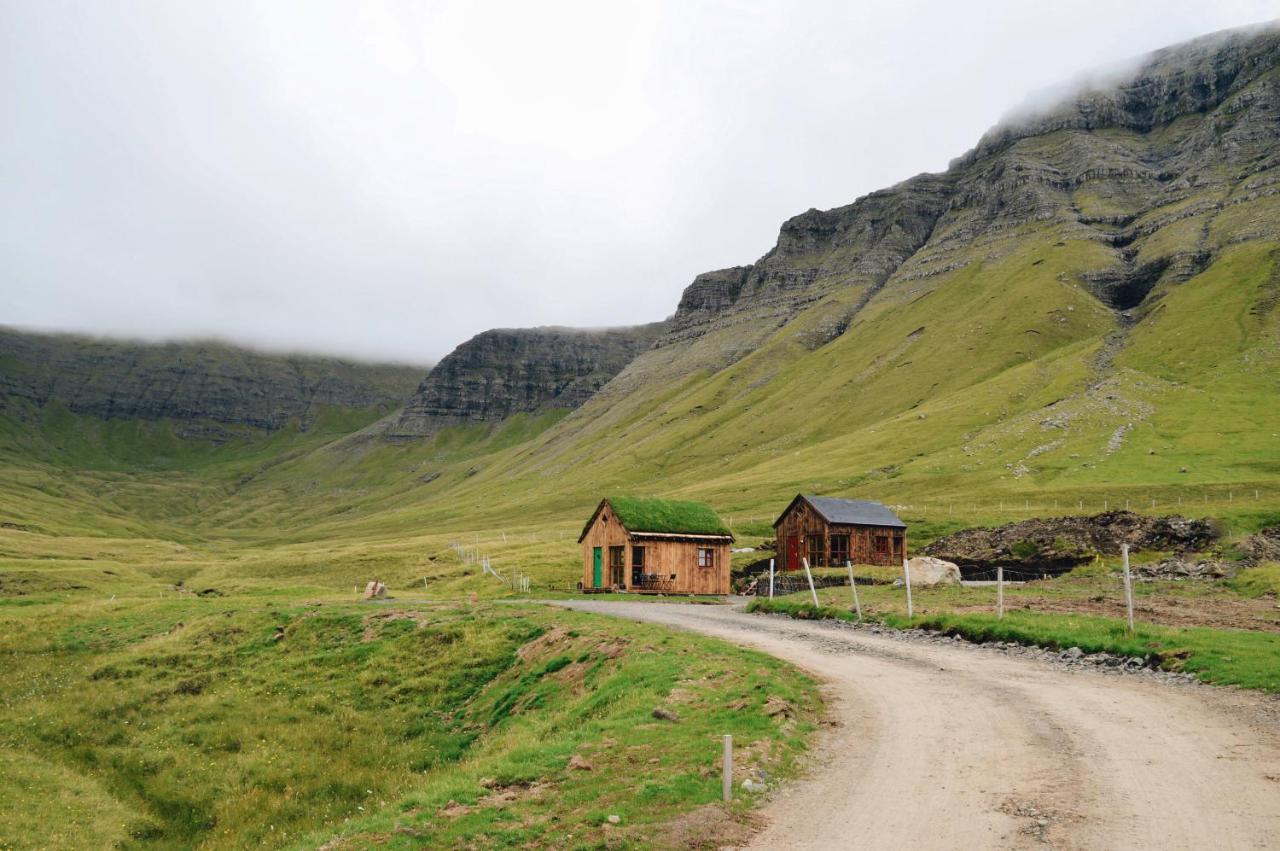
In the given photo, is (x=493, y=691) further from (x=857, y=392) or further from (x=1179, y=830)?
(x=857, y=392)

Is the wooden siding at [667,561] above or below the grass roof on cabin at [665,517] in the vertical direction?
below

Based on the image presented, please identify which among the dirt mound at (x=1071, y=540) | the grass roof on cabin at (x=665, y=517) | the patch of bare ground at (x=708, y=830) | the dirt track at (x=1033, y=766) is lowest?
the patch of bare ground at (x=708, y=830)

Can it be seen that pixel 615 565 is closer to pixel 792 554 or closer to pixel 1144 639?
pixel 792 554

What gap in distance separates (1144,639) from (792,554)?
1948 inches

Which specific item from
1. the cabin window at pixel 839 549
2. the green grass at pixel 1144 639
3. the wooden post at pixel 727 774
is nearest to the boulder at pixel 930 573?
the green grass at pixel 1144 639

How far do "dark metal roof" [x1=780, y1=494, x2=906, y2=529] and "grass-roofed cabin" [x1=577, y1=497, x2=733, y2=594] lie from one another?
10774mm

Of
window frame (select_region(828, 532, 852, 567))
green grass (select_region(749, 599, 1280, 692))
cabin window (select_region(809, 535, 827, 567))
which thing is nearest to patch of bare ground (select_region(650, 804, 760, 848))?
green grass (select_region(749, 599, 1280, 692))

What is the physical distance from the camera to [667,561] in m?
61.6

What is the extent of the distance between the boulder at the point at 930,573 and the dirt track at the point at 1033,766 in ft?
87.7

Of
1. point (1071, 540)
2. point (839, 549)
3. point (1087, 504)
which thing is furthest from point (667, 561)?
point (1087, 504)

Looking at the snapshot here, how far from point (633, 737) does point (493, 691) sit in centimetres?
1386

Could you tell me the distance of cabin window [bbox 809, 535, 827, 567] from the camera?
69500mm

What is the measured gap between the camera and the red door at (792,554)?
73225 mm

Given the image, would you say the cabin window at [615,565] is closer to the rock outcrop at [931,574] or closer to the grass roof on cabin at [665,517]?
the grass roof on cabin at [665,517]
